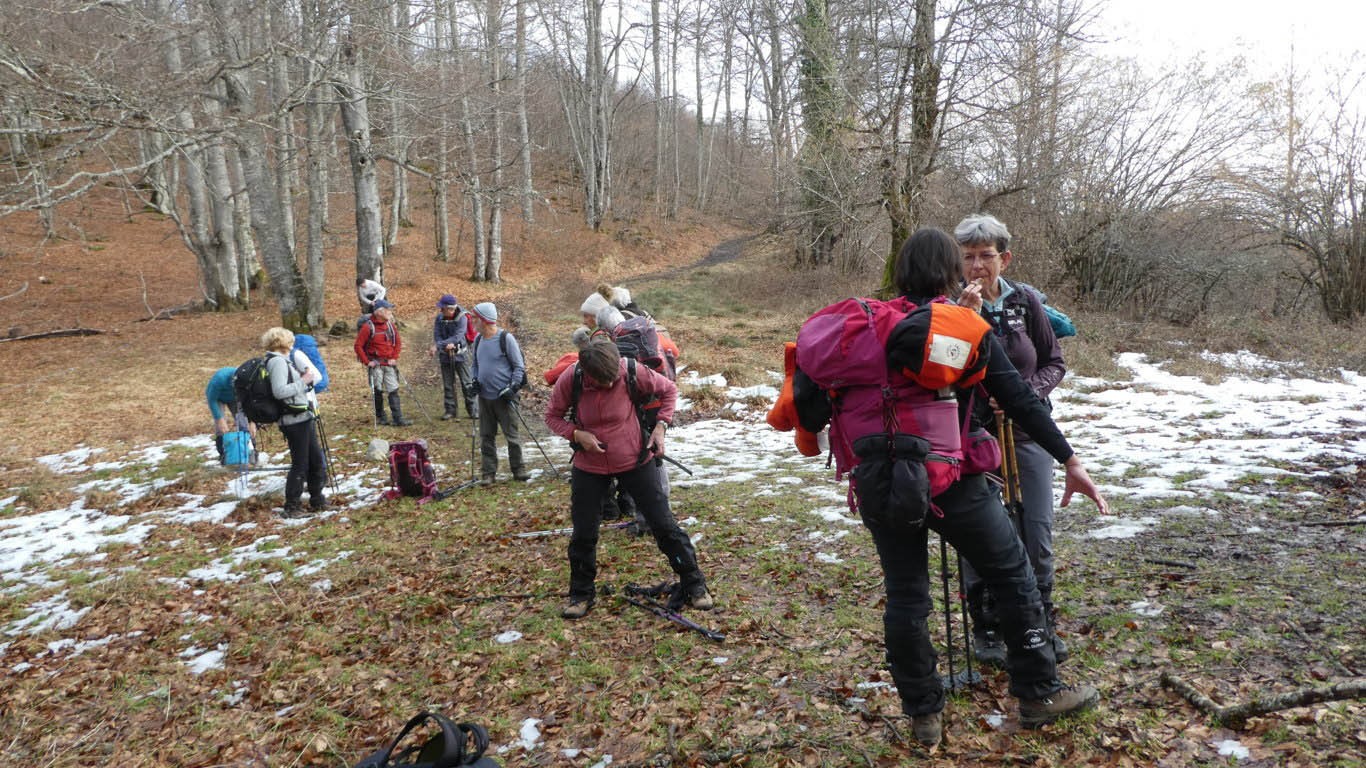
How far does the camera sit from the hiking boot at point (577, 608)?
501cm

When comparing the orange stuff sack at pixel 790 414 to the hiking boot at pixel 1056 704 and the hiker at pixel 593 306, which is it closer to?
the hiking boot at pixel 1056 704

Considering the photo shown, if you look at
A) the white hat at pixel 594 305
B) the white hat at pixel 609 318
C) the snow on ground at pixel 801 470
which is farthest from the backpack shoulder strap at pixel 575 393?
the white hat at pixel 594 305

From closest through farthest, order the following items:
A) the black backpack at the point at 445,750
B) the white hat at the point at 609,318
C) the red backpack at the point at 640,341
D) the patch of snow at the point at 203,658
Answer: the black backpack at the point at 445,750
the patch of snow at the point at 203,658
the red backpack at the point at 640,341
the white hat at the point at 609,318

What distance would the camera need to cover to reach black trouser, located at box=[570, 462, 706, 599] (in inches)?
188

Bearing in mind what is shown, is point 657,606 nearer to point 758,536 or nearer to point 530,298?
point 758,536

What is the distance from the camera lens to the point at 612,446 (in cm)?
468

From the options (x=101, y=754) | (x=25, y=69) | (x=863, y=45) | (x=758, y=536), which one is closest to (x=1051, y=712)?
(x=758, y=536)

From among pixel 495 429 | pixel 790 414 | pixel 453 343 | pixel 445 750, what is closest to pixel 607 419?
pixel 790 414

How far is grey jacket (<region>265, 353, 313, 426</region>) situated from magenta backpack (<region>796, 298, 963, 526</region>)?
648 centimetres

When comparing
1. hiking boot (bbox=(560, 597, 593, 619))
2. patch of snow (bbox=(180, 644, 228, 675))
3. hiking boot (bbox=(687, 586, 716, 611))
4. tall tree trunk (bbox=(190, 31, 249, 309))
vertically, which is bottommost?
patch of snow (bbox=(180, 644, 228, 675))

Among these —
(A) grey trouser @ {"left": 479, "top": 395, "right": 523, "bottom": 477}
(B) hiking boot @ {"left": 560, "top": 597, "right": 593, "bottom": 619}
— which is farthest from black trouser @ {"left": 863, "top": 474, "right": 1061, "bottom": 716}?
(A) grey trouser @ {"left": 479, "top": 395, "right": 523, "bottom": 477}

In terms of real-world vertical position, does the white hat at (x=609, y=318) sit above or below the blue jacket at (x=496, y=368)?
above

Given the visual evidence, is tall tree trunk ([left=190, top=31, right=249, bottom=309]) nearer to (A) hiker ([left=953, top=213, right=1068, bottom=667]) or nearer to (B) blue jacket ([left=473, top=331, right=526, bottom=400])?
(B) blue jacket ([left=473, top=331, right=526, bottom=400])

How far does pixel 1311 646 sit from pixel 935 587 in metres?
1.83
